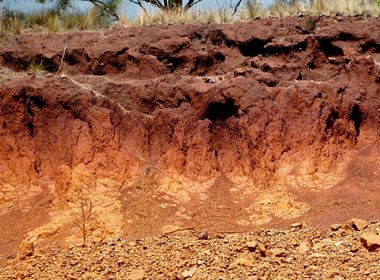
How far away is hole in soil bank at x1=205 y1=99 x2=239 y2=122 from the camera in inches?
291

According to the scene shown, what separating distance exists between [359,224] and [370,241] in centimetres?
55

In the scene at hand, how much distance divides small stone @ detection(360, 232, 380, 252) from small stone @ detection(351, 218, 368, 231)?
1.23 feet

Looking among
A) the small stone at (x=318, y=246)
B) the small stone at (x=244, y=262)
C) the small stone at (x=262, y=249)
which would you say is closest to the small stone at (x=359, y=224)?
the small stone at (x=318, y=246)

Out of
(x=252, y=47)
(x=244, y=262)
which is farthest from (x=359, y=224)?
(x=252, y=47)

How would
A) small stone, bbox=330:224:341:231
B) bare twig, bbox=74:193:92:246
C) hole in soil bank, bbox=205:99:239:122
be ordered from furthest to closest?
hole in soil bank, bbox=205:99:239:122 < bare twig, bbox=74:193:92:246 < small stone, bbox=330:224:341:231

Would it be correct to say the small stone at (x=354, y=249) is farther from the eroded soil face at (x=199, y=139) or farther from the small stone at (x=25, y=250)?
the small stone at (x=25, y=250)

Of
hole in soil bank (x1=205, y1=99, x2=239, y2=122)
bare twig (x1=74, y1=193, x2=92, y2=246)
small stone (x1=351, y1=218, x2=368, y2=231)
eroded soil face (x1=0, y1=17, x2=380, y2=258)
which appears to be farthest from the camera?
hole in soil bank (x1=205, y1=99, x2=239, y2=122)

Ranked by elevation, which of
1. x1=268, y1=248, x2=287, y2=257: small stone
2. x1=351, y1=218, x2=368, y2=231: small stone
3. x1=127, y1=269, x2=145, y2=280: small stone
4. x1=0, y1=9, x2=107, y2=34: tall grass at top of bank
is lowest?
x1=127, y1=269, x2=145, y2=280: small stone

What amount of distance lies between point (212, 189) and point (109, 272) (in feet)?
6.07

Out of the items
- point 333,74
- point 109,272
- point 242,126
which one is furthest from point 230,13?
point 109,272

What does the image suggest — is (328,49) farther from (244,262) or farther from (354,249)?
(244,262)

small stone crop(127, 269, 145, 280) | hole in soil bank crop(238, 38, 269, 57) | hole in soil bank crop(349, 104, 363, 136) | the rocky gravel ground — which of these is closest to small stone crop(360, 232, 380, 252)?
the rocky gravel ground

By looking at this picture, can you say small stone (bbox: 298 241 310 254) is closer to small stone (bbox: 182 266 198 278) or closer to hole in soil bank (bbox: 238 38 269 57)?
small stone (bbox: 182 266 198 278)

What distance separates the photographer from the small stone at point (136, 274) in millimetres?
5289
